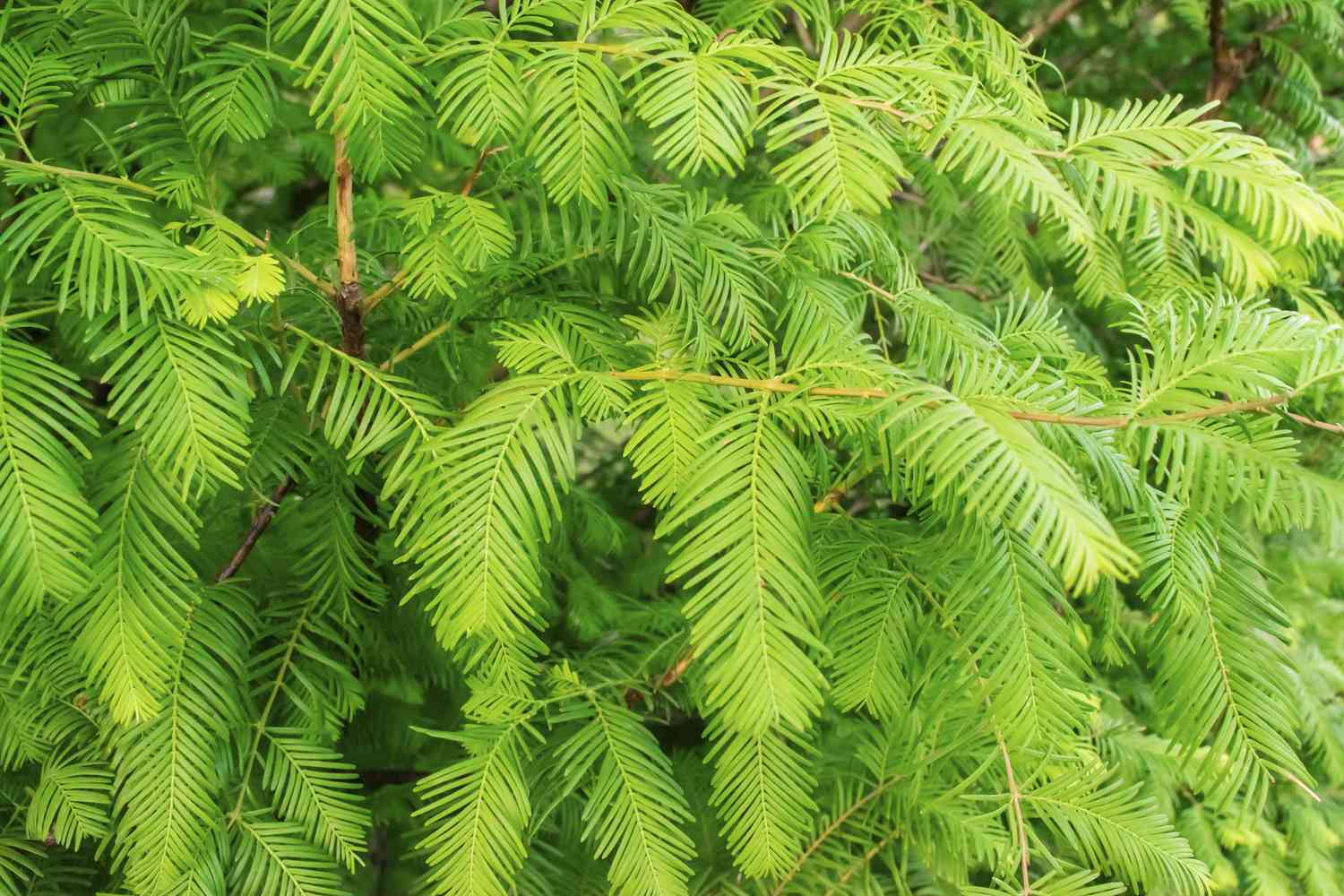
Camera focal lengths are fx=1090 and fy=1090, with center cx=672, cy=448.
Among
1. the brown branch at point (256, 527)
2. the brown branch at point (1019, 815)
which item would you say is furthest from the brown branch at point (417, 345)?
the brown branch at point (1019, 815)

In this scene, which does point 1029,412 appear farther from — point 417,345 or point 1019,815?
point 417,345

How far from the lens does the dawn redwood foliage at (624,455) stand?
587 millimetres

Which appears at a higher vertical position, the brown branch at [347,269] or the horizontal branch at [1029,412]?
the horizontal branch at [1029,412]

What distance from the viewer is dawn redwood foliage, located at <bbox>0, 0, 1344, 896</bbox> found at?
587 mm

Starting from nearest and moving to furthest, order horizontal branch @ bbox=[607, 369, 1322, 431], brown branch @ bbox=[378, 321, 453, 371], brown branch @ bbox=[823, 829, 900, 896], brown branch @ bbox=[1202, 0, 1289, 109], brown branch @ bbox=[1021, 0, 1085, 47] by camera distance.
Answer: horizontal branch @ bbox=[607, 369, 1322, 431]
brown branch @ bbox=[378, 321, 453, 371]
brown branch @ bbox=[823, 829, 900, 896]
brown branch @ bbox=[1202, 0, 1289, 109]
brown branch @ bbox=[1021, 0, 1085, 47]

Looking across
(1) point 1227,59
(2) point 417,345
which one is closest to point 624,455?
(2) point 417,345

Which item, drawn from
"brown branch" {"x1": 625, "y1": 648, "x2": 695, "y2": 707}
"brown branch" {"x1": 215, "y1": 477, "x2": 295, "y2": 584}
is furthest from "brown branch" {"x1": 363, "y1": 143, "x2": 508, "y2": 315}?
"brown branch" {"x1": 625, "y1": 648, "x2": 695, "y2": 707}

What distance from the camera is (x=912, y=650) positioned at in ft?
2.45

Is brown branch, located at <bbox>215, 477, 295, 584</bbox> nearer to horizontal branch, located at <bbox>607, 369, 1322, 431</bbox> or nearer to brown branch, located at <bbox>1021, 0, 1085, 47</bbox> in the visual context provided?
horizontal branch, located at <bbox>607, 369, 1322, 431</bbox>

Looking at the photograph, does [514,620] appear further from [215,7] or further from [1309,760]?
[1309,760]

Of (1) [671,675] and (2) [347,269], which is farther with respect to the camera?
(1) [671,675]

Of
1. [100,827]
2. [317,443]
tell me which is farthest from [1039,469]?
[100,827]

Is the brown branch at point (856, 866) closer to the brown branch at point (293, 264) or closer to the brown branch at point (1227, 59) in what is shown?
the brown branch at point (293, 264)

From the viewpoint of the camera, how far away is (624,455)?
80 cm
